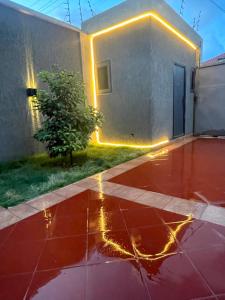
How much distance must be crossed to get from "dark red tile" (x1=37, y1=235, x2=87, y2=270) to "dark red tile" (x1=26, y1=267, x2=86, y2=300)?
6 cm

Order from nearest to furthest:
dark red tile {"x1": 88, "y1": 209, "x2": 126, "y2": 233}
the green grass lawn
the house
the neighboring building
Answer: dark red tile {"x1": 88, "y1": 209, "x2": 126, "y2": 233}, the green grass lawn, the house, the neighboring building

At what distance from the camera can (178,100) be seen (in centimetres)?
667

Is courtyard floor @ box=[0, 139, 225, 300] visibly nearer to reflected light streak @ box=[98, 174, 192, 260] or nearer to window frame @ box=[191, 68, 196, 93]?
reflected light streak @ box=[98, 174, 192, 260]

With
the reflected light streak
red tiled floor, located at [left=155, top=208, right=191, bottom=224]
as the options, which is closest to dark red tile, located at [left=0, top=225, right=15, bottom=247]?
the reflected light streak

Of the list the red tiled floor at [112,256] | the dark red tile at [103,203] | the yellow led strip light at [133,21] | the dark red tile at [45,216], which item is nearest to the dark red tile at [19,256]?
the red tiled floor at [112,256]

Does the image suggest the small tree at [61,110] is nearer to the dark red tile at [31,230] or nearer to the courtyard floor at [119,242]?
the courtyard floor at [119,242]

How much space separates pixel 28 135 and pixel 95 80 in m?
2.82

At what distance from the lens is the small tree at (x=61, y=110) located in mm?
3986

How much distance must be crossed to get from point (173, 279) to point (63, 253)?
2.88ft

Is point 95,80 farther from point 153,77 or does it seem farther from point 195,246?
point 195,246

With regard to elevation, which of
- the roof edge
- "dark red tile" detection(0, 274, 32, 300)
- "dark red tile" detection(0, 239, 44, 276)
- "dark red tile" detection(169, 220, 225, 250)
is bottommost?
"dark red tile" detection(0, 274, 32, 300)

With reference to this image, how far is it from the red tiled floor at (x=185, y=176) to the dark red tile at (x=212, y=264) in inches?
36.7

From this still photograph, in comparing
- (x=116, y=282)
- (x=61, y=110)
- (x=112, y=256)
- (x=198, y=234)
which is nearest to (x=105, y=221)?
(x=112, y=256)

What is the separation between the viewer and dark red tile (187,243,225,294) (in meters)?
1.31
